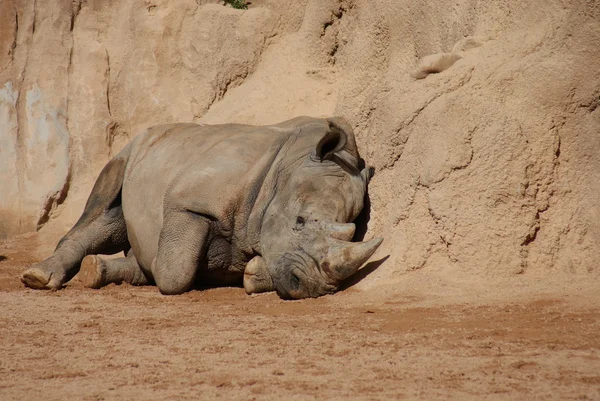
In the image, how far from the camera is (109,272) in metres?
9.18

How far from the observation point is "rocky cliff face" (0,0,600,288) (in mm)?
7477

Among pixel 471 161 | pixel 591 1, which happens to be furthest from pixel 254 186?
pixel 591 1

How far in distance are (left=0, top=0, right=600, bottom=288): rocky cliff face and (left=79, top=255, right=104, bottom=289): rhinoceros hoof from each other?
2.54 meters

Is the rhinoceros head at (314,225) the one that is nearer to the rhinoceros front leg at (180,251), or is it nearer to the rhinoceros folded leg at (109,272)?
the rhinoceros front leg at (180,251)

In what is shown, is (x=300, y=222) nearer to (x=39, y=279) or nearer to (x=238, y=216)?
(x=238, y=216)

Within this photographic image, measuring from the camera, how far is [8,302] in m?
7.95

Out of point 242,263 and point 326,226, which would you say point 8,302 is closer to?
point 242,263

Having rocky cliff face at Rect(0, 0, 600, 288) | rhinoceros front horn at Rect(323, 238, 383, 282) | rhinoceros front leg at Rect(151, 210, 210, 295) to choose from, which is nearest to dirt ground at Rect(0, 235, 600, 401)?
rhinoceros front horn at Rect(323, 238, 383, 282)

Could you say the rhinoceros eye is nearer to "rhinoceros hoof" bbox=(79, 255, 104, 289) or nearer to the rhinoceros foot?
"rhinoceros hoof" bbox=(79, 255, 104, 289)

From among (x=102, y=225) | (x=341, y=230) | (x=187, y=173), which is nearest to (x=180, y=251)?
(x=187, y=173)

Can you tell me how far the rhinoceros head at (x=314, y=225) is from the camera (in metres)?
7.67

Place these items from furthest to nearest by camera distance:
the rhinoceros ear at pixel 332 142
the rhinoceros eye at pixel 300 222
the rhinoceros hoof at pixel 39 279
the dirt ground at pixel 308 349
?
the rhinoceros hoof at pixel 39 279 < the rhinoceros ear at pixel 332 142 < the rhinoceros eye at pixel 300 222 < the dirt ground at pixel 308 349

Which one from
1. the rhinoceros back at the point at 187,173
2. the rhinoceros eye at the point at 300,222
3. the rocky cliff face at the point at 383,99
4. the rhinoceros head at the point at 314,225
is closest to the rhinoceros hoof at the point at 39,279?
the rhinoceros back at the point at 187,173

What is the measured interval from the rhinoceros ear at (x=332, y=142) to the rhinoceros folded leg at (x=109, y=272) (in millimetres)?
2343
